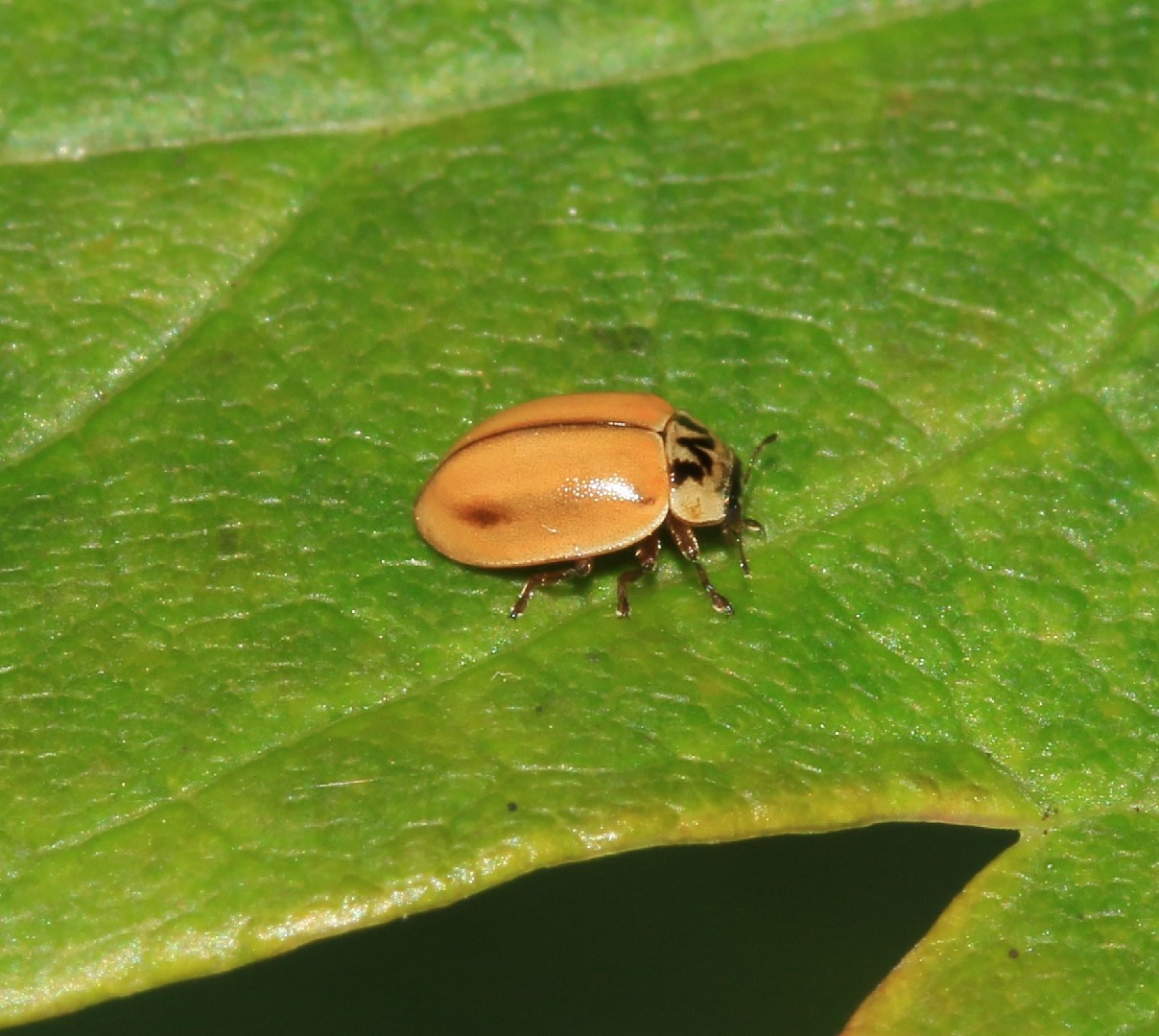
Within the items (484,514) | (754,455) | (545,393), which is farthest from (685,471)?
(484,514)

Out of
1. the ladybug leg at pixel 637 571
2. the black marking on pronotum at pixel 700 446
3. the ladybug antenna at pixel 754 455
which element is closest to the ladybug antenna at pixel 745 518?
the ladybug antenna at pixel 754 455

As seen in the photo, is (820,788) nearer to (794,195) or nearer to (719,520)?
(719,520)

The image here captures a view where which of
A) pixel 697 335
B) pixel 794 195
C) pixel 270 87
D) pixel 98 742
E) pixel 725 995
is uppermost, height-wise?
pixel 270 87

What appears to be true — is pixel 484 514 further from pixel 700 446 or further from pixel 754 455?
pixel 754 455

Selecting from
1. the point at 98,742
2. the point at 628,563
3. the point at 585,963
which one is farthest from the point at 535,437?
the point at 585,963

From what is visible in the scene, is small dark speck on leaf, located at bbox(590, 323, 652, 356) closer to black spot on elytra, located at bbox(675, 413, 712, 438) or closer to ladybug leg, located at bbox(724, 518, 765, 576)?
black spot on elytra, located at bbox(675, 413, 712, 438)
